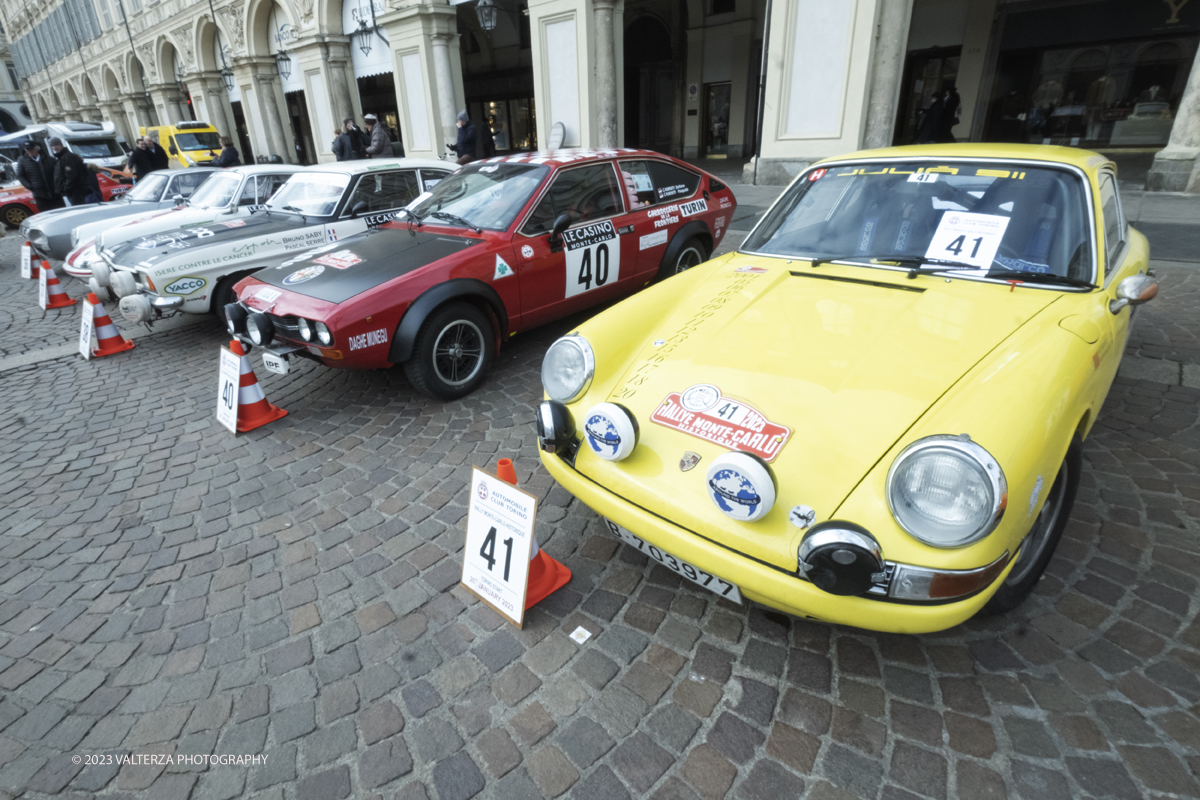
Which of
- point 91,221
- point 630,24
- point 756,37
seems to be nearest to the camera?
point 91,221

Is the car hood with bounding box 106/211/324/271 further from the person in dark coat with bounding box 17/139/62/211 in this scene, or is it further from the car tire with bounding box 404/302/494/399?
the person in dark coat with bounding box 17/139/62/211

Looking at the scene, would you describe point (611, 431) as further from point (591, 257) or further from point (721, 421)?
point (591, 257)

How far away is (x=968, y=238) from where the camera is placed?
261 centimetres

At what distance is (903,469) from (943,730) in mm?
906

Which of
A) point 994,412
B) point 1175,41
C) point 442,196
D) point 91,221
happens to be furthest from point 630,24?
point 994,412

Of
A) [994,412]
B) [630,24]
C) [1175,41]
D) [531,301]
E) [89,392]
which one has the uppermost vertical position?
[630,24]

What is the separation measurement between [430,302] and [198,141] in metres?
19.9

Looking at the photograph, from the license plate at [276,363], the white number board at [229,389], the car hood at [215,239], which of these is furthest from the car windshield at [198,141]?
the license plate at [276,363]

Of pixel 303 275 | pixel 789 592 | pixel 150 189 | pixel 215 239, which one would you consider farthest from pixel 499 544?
pixel 150 189

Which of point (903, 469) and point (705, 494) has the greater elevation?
point (903, 469)

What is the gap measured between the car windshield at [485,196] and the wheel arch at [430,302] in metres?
0.58

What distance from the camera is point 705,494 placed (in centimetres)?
196

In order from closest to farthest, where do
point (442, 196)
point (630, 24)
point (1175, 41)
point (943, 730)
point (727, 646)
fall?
point (943, 730)
point (727, 646)
point (442, 196)
point (1175, 41)
point (630, 24)

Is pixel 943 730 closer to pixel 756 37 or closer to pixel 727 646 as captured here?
pixel 727 646
